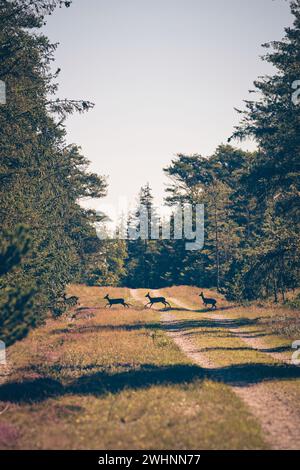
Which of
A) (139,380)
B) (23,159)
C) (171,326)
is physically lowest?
(171,326)

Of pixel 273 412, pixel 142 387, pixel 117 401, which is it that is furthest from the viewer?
pixel 142 387

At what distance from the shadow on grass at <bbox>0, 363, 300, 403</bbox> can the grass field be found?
1.4 inches

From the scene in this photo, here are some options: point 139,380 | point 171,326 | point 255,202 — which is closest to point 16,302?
point 139,380

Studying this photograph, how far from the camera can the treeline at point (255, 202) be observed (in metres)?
19.5

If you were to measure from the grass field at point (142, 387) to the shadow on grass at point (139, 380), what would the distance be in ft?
0.11

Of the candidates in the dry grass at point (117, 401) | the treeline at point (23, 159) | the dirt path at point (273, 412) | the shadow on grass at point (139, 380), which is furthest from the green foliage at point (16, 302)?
the dirt path at point (273, 412)

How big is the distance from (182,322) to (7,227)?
13.8 meters

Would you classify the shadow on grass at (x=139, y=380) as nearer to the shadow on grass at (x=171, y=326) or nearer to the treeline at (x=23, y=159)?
the treeline at (x=23, y=159)

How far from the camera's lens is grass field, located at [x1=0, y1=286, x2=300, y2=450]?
838 cm

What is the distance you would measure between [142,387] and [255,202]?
3018 centimetres

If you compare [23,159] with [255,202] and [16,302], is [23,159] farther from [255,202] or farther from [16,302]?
[255,202]

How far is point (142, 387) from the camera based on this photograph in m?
11.8

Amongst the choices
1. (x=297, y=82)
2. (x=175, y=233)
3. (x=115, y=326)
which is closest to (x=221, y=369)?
(x=115, y=326)
